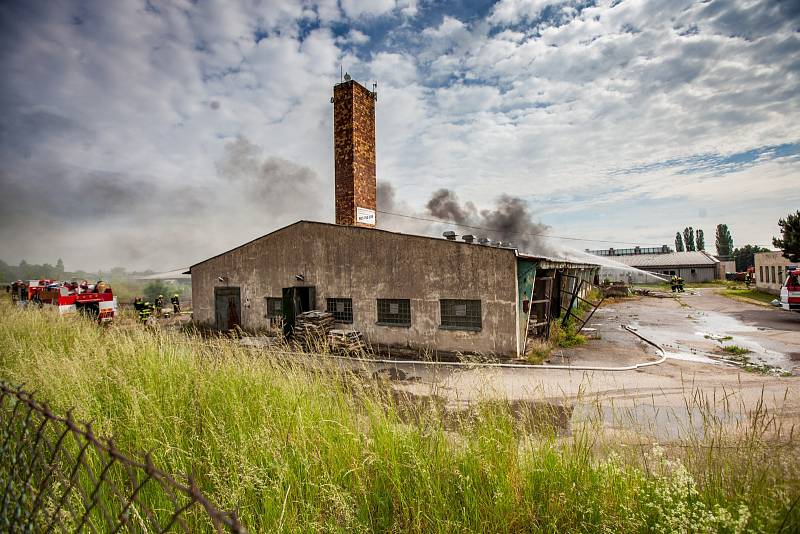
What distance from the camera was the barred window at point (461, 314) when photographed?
12211mm

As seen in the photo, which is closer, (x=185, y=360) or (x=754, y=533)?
(x=754, y=533)

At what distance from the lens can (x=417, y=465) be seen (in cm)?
313

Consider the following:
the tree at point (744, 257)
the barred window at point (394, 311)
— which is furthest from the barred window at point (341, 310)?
the tree at point (744, 257)

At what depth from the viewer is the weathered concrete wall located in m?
11.8

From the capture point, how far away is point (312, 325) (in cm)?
1370

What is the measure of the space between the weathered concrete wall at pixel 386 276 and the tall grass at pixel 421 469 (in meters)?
7.98

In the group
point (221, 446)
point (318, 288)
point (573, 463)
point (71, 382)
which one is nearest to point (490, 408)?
point (573, 463)

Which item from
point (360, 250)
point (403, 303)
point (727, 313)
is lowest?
point (727, 313)

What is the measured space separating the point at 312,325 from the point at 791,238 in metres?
30.5

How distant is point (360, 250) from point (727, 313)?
836 inches

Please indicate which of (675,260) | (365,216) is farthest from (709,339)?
(675,260)

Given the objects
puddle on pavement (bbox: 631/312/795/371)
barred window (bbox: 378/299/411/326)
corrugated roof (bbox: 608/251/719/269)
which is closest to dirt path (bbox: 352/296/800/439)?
puddle on pavement (bbox: 631/312/795/371)

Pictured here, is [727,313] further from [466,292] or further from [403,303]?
[403,303]

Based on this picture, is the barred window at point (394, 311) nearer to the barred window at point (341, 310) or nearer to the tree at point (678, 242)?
the barred window at point (341, 310)
